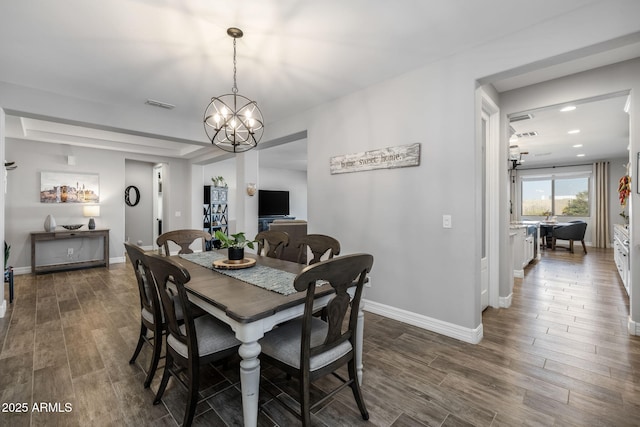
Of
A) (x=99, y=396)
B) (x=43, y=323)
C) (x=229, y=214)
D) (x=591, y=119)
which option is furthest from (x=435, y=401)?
(x=229, y=214)

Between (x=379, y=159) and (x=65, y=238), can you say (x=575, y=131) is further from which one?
(x=65, y=238)

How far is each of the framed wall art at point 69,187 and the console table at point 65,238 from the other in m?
0.74

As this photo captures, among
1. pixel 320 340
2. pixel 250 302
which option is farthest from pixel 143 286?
pixel 320 340

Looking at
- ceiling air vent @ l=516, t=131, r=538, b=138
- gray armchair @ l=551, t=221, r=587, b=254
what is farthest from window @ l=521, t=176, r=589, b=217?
ceiling air vent @ l=516, t=131, r=538, b=138

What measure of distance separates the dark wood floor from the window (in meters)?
7.32

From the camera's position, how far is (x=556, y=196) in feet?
30.6

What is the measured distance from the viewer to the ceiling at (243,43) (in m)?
2.00

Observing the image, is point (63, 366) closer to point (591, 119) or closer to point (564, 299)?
point (564, 299)

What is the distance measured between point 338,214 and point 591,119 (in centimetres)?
461

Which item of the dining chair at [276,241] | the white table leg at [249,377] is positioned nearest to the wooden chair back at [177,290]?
the white table leg at [249,377]

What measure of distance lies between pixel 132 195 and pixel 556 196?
12.8 metres

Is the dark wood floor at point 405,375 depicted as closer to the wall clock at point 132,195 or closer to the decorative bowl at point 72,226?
the decorative bowl at point 72,226

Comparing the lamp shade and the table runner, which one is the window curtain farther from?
the lamp shade

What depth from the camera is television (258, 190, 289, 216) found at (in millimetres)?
9273
